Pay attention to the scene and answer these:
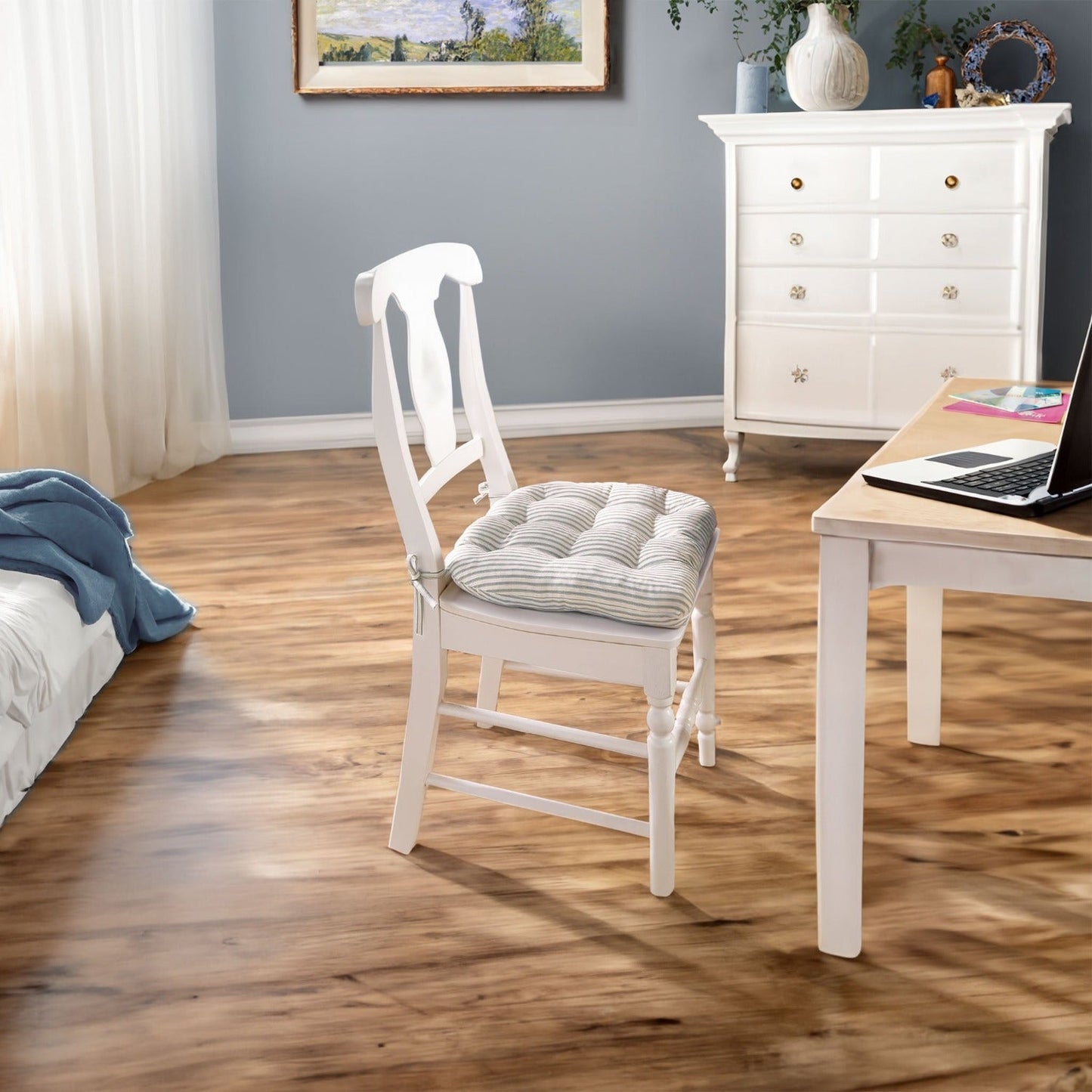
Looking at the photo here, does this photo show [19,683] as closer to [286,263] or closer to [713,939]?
[713,939]

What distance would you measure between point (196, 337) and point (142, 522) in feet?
2.84

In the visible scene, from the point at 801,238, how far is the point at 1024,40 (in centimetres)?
99

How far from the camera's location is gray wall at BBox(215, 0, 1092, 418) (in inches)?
168

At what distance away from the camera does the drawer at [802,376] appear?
151 inches

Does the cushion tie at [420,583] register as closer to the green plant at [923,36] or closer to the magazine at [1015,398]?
the magazine at [1015,398]

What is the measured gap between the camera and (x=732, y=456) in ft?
13.1

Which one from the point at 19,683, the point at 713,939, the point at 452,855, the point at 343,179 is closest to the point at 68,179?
the point at 343,179

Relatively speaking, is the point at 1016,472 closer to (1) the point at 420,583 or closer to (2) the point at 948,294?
(1) the point at 420,583

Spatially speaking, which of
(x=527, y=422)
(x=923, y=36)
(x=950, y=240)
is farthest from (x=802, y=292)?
(x=527, y=422)

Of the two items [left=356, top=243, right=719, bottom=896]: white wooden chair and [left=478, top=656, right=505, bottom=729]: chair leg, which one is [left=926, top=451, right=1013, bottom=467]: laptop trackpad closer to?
[left=356, top=243, right=719, bottom=896]: white wooden chair

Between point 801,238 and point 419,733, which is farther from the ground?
point 801,238

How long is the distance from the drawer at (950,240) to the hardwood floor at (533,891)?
50.8 inches

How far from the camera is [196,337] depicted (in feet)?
13.8

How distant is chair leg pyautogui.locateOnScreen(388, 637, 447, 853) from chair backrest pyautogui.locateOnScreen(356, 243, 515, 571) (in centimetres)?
13
